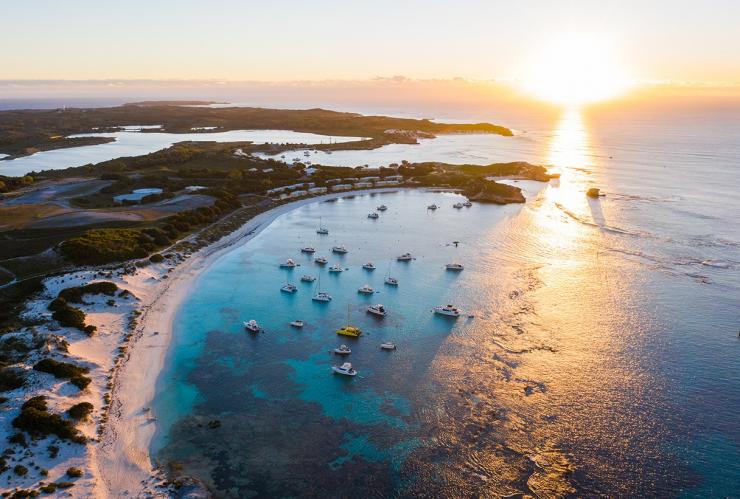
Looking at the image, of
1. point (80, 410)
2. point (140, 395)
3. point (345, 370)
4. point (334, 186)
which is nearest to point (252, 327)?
point (345, 370)

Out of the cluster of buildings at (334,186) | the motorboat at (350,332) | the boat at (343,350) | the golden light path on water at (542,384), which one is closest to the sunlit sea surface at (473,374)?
the golden light path on water at (542,384)

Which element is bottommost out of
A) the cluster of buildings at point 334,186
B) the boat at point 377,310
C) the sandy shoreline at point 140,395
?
the sandy shoreline at point 140,395

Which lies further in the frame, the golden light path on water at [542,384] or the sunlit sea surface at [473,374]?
the golden light path on water at [542,384]

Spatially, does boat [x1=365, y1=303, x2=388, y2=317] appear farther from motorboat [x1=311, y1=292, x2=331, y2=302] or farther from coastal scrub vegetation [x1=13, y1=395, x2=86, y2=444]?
coastal scrub vegetation [x1=13, y1=395, x2=86, y2=444]

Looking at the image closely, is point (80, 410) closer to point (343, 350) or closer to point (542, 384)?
point (343, 350)

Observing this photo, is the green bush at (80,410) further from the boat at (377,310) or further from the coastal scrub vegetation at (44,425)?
the boat at (377,310)

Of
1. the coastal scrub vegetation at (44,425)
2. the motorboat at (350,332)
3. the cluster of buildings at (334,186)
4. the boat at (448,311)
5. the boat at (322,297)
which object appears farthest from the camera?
the cluster of buildings at (334,186)

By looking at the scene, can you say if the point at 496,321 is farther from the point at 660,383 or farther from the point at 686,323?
the point at 686,323

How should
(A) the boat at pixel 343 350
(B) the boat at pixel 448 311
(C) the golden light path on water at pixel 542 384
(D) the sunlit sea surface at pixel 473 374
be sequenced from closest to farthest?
1. (D) the sunlit sea surface at pixel 473 374
2. (C) the golden light path on water at pixel 542 384
3. (A) the boat at pixel 343 350
4. (B) the boat at pixel 448 311
